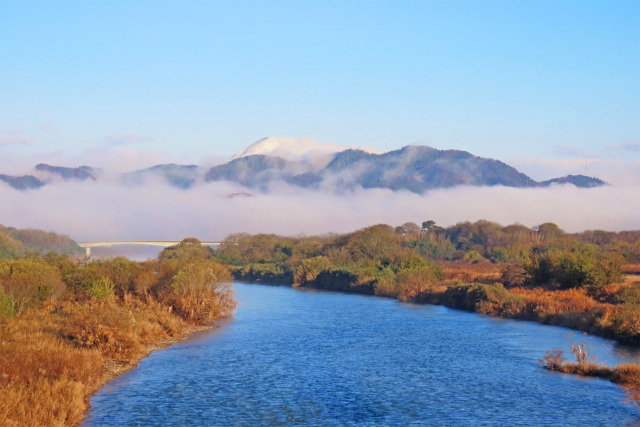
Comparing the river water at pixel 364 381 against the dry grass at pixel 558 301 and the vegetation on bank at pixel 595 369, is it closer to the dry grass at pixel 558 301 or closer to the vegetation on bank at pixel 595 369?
the vegetation on bank at pixel 595 369

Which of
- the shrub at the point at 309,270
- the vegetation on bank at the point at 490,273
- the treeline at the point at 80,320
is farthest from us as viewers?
the shrub at the point at 309,270

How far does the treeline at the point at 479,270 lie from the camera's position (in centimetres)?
5019

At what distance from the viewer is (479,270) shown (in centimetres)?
9494

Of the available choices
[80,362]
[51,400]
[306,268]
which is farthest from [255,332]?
[306,268]

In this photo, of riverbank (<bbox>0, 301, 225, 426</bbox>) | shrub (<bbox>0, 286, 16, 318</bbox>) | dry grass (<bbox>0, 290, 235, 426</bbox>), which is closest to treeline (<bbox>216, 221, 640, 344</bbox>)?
riverbank (<bbox>0, 301, 225, 426</bbox>)

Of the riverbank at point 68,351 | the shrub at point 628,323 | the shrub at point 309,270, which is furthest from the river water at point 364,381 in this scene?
the shrub at point 309,270

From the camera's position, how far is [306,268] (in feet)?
334

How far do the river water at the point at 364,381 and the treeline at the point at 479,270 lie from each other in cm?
426

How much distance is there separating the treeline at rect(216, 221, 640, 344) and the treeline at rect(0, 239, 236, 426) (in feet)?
76.8

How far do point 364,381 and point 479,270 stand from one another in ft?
221

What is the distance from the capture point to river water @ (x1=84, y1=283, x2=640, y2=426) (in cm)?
2475

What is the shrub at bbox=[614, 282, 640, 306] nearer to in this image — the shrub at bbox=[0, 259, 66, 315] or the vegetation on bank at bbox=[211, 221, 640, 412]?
the vegetation on bank at bbox=[211, 221, 640, 412]

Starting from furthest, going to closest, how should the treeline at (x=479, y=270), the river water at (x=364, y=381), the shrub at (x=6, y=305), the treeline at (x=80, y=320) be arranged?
1. the treeline at (x=479, y=270)
2. the shrub at (x=6, y=305)
3. the river water at (x=364, y=381)
4. the treeline at (x=80, y=320)

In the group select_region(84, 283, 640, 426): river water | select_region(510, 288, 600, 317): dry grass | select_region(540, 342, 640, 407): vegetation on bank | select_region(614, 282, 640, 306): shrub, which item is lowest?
select_region(84, 283, 640, 426): river water
